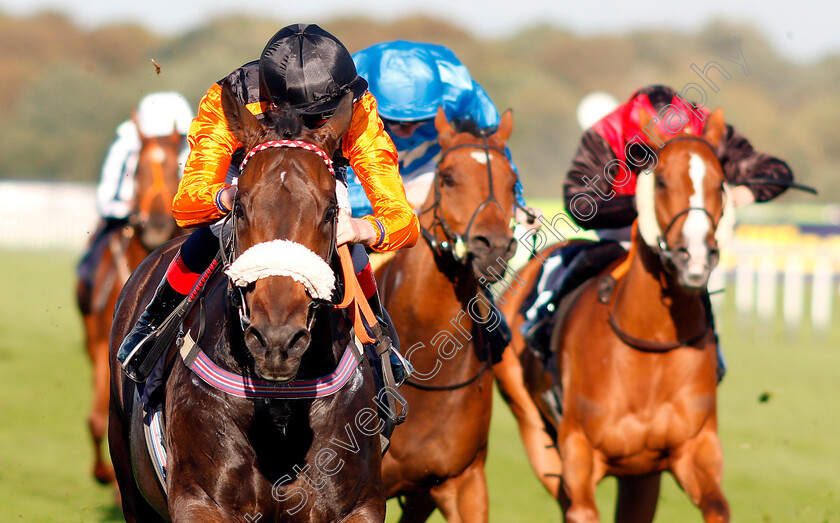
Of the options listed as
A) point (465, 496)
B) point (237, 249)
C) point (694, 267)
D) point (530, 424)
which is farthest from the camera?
point (530, 424)

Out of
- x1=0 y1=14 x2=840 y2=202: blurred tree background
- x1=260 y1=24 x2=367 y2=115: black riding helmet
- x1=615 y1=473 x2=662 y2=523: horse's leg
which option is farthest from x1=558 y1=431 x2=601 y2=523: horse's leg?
x1=0 y1=14 x2=840 y2=202: blurred tree background

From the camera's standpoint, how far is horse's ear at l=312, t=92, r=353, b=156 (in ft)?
9.61

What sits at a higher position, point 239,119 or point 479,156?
point 239,119

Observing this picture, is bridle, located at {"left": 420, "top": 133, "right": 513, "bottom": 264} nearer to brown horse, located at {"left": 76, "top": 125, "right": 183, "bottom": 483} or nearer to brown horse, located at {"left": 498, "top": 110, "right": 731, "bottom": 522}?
brown horse, located at {"left": 498, "top": 110, "right": 731, "bottom": 522}

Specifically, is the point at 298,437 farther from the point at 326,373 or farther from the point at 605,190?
the point at 605,190

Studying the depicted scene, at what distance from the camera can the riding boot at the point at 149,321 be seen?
11.6ft

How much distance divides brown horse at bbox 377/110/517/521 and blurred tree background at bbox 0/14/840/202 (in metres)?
37.4

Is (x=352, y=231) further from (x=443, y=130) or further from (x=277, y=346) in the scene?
(x=443, y=130)

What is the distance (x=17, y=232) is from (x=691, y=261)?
28509mm

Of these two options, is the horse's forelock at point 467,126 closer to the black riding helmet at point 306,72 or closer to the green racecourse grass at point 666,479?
the black riding helmet at point 306,72

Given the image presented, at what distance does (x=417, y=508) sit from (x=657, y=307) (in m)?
1.39

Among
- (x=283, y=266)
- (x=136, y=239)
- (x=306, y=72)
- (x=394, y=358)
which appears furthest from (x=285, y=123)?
(x=136, y=239)

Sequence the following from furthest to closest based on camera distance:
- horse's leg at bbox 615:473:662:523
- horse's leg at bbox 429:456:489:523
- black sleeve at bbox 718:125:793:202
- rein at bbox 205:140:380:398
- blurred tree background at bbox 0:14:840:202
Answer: blurred tree background at bbox 0:14:840:202
black sleeve at bbox 718:125:793:202
horse's leg at bbox 615:473:662:523
horse's leg at bbox 429:456:489:523
rein at bbox 205:140:380:398

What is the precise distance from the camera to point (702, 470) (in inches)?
184
